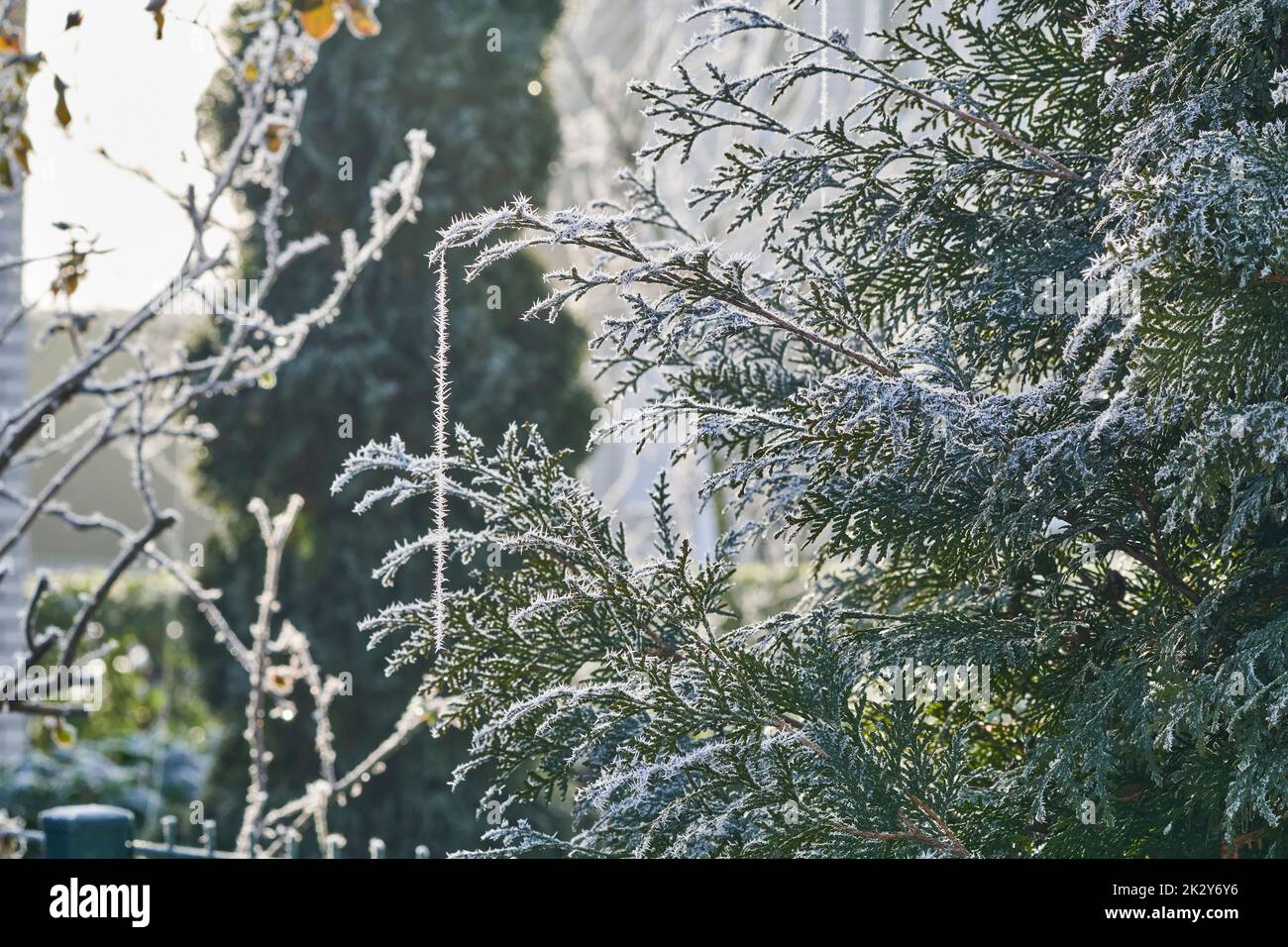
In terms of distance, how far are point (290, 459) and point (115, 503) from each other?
626 inches

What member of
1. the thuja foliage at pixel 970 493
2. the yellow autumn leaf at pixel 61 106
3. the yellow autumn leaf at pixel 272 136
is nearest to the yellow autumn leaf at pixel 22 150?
the yellow autumn leaf at pixel 61 106

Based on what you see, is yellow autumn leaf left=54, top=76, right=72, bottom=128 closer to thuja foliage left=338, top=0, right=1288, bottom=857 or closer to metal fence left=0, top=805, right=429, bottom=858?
thuja foliage left=338, top=0, right=1288, bottom=857

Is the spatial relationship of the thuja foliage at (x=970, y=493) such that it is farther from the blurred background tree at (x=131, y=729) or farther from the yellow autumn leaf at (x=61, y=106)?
the blurred background tree at (x=131, y=729)

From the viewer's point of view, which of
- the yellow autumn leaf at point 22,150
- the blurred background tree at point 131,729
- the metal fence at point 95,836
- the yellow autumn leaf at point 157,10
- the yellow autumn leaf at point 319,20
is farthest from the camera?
the blurred background tree at point 131,729

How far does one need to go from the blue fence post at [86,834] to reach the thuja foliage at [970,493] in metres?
1.56

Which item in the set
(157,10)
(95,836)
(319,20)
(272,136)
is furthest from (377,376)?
Answer: (319,20)

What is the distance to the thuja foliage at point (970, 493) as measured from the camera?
1906mm

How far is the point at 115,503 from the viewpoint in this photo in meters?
20.5

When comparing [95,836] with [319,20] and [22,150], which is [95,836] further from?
[319,20]

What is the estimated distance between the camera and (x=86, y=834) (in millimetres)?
3539

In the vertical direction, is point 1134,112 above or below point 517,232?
below

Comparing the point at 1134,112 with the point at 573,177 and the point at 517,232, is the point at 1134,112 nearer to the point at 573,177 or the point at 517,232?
the point at 517,232

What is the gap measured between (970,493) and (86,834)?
8.75 feet

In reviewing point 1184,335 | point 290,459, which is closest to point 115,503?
point 290,459
